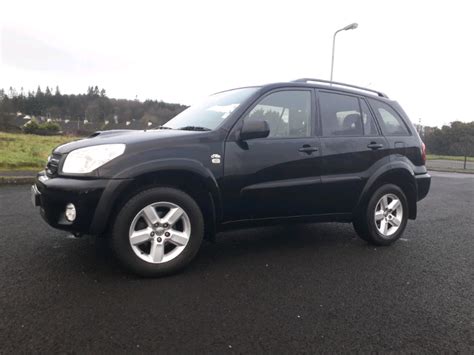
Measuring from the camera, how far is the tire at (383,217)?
4125mm

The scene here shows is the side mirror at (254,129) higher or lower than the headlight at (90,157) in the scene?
higher

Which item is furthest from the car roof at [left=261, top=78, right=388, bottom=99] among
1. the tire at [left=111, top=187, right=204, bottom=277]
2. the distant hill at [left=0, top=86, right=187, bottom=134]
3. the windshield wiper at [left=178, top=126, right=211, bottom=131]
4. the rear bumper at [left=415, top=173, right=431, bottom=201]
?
the distant hill at [left=0, top=86, right=187, bottom=134]

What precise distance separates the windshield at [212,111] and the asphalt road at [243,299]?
1.33m

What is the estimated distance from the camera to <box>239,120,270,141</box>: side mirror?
10.6 feet

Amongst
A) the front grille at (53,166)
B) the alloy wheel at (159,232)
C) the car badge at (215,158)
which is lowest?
the alloy wheel at (159,232)

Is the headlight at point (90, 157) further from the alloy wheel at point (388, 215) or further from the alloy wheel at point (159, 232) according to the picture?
the alloy wheel at point (388, 215)

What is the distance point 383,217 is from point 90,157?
3252 millimetres

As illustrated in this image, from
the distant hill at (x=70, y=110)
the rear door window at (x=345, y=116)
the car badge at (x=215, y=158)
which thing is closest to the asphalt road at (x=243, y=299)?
the car badge at (x=215, y=158)

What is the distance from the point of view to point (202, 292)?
2.79 metres

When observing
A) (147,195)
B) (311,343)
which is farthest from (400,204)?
(147,195)

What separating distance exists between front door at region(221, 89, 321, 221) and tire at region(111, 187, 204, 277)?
0.39 metres

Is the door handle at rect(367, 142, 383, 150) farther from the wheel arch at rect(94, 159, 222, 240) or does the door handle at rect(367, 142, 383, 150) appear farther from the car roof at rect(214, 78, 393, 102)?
the wheel arch at rect(94, 159, 222, 240)

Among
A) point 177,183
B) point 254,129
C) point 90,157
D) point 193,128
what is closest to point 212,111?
point 193,128

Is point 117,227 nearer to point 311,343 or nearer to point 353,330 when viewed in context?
point 311,343
